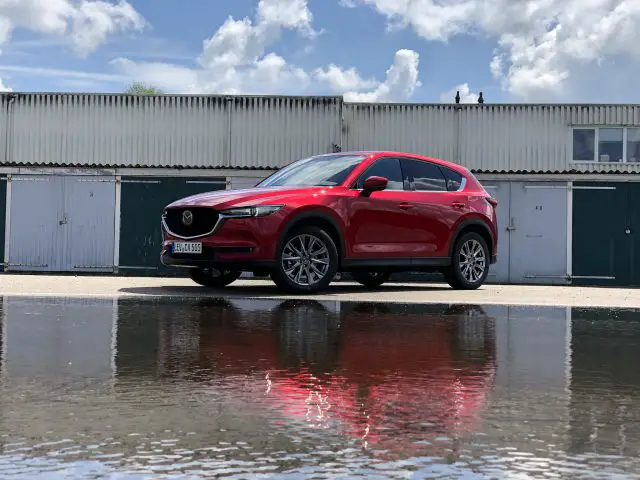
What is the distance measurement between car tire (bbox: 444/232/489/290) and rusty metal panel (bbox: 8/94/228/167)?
1217 cm

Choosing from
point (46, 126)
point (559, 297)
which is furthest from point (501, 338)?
point (46, 126)

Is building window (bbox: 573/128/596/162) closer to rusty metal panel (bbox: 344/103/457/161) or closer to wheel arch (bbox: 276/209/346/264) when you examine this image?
rusty metal panel (bbox: 344/103/457/161)

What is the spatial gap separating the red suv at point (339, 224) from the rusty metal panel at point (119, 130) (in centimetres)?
1173

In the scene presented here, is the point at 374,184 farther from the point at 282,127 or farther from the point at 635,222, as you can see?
the point at 282,127

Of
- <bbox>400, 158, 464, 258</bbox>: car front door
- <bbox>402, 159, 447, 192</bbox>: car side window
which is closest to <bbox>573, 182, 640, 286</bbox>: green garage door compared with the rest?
<bbox>400, 158, 464, 258</bbox>: car front door

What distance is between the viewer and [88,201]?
22.7 meters

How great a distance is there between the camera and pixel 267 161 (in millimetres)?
26344

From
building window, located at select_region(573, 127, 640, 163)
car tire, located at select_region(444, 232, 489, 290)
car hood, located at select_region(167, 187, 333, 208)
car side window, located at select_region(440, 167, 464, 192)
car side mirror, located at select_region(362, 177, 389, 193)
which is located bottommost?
car tire, located at select_region(444, 232, 489, 290)

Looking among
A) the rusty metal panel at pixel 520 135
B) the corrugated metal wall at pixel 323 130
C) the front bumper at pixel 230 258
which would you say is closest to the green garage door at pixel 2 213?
the corrugated metal wall at pixel 323 130

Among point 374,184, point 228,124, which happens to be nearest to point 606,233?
point 228,124

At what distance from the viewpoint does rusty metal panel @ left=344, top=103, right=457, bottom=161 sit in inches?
1038

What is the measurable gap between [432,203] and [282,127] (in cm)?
1206

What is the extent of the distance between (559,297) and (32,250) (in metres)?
12.6

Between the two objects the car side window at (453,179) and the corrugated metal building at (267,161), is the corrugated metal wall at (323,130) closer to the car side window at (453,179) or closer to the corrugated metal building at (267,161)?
the corrugated metal building at (267,161)
